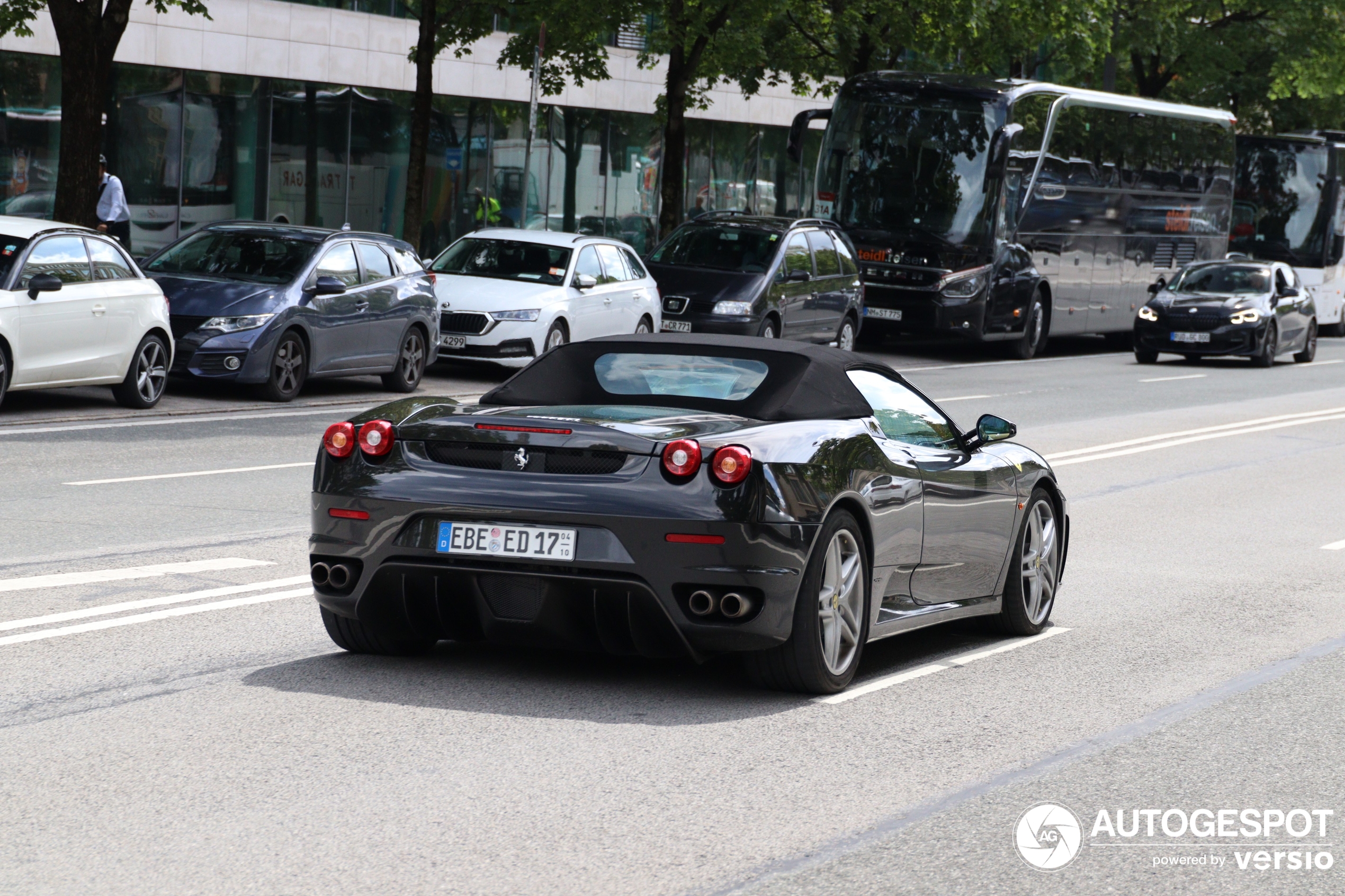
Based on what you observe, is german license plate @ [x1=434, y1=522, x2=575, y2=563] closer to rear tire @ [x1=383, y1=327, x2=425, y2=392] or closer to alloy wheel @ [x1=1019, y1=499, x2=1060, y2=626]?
alloy wheel @ [x1=1019, y1=499, x2=1060, y2=626]

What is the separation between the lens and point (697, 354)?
7484 millimetres

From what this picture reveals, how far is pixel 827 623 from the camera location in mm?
6832

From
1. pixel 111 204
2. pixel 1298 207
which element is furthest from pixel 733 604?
pixel 1298 207

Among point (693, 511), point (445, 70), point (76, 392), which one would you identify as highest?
point (445, 70)

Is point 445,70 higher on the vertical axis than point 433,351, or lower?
higher

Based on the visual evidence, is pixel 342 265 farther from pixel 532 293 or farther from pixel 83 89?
pixel 83 89

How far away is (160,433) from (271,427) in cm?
109

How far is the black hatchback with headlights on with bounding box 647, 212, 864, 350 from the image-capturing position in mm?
24156

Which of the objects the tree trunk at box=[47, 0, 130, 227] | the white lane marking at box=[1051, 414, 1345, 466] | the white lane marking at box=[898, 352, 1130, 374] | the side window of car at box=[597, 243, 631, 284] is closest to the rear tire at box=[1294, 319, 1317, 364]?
the white lane marking at box=[898, 352, 1130, 374]

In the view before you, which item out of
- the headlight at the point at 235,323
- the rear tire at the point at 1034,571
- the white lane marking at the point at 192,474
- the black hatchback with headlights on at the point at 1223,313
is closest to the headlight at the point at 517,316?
the headlight at the point at 235,323

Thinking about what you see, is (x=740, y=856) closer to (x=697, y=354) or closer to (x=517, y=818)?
(x=517, y=818)

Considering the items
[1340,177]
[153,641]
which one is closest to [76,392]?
[153,641]

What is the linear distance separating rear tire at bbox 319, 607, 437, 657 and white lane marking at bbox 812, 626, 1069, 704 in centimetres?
148

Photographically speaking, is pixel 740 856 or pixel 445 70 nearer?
pixel 740 856
